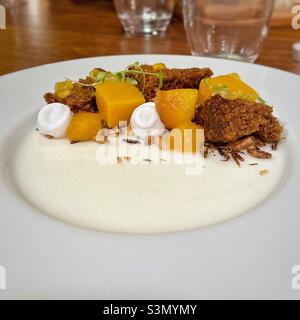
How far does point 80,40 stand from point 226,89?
1259 mm

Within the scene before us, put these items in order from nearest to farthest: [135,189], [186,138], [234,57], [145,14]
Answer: [135,189]
[186,138]
[234,57]
[145,14]

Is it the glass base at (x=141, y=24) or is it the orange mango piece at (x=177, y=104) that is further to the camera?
the glass base at (x=141, y=24)

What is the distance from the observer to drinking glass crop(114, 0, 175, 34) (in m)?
2.37

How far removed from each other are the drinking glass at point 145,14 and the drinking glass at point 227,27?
372 mm

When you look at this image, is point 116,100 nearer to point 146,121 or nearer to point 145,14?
point 146,121

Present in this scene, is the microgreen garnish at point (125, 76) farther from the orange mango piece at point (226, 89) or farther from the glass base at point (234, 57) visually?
the glass base at point (234, 57)

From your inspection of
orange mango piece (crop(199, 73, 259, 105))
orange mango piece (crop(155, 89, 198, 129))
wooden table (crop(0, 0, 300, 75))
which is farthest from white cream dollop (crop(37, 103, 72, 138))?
wooden table (crop(0, 0, 300, 75))

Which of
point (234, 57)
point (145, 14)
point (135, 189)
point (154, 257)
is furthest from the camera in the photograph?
point (145, 14)

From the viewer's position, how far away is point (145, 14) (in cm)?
243

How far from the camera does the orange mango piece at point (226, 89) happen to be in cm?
124

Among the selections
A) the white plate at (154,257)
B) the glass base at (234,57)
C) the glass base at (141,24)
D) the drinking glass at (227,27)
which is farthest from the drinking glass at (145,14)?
the white plate at (154,257)

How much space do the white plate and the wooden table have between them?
114 cm

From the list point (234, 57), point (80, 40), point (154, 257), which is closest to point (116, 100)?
point (154, 257)
